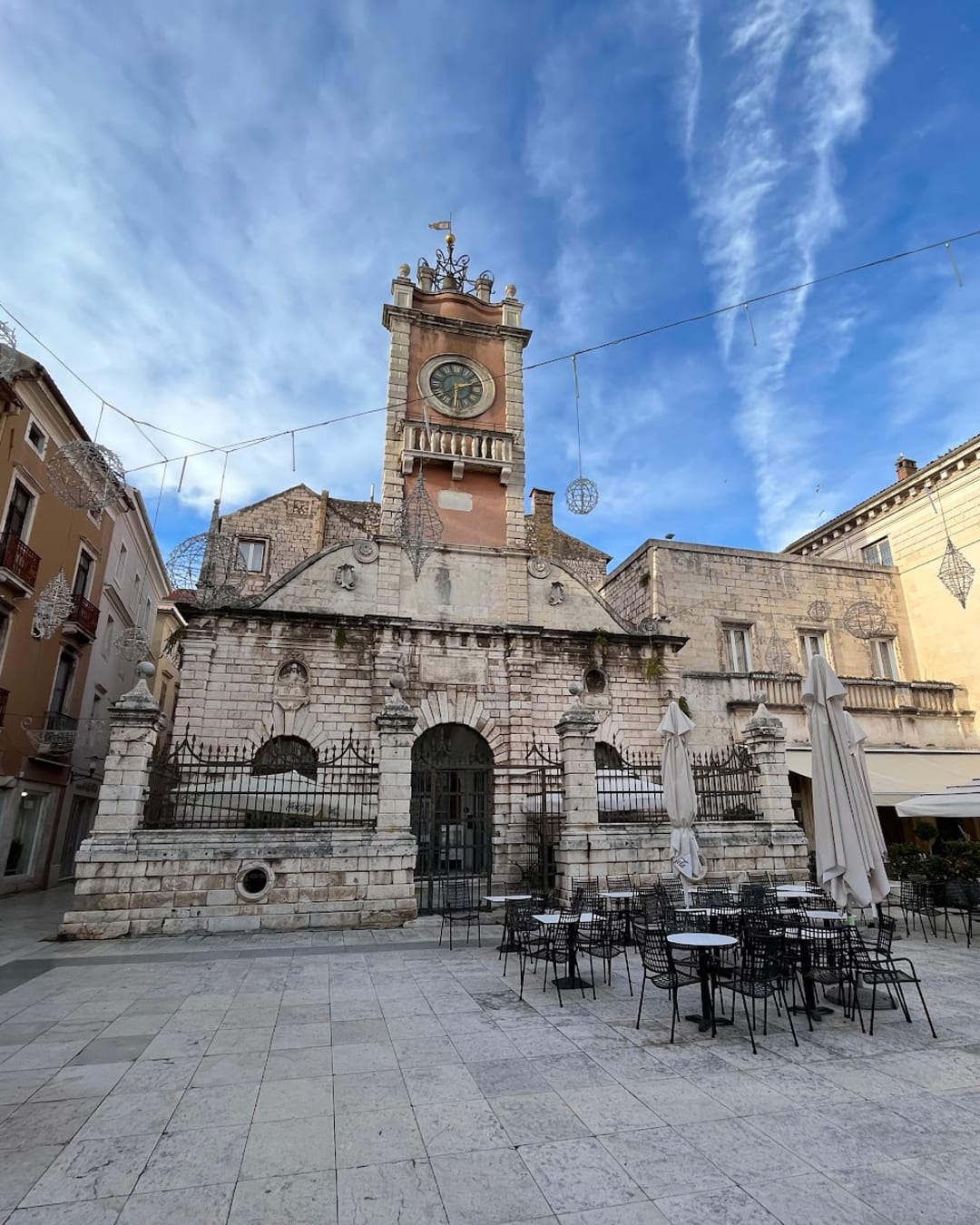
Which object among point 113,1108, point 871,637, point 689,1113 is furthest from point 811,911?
point 871,637

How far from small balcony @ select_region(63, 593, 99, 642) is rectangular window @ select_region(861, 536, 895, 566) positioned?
965 inches

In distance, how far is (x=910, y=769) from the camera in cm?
Result: 1739

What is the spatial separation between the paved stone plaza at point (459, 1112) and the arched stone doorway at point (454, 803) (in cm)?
588

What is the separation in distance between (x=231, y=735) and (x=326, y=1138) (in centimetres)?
1170

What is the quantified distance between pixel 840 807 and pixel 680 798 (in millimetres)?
3395

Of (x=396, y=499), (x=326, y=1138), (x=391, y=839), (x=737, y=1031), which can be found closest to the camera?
(x=326, y=1138)

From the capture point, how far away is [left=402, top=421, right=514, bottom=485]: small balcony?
57.8ft

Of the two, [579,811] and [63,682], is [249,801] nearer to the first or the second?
[579,811]

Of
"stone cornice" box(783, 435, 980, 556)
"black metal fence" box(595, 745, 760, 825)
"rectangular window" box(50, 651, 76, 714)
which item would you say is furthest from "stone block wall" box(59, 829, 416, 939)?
"stone cornice" box(783, 435, 980, 556)

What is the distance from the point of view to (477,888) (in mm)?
13172

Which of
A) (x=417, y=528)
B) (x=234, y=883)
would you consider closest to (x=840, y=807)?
(x=234, y=883)

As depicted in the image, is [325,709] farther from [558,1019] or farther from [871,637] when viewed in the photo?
[871,637]

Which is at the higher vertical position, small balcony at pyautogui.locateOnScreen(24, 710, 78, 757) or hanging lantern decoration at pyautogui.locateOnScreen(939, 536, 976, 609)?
hanging lantern decoration at pyautogui.locateOnScreen(939, 536, 976, 609)

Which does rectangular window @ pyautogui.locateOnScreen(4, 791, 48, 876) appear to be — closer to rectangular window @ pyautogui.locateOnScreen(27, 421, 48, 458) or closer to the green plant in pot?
rectangular window @ pyautogui.locateOnScreen(27, 421, 48, 458)
